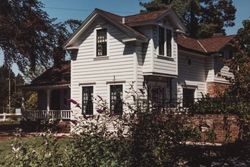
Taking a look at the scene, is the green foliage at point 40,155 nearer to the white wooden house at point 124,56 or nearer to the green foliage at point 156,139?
the green foliage at point 156,139

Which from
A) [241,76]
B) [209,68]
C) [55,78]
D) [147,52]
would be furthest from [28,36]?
[241,76]

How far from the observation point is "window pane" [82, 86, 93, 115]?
2903 cm

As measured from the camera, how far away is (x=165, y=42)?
2862cm

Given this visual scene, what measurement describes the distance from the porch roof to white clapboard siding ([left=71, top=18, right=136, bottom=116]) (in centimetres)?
416

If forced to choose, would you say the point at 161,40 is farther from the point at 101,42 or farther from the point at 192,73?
the point at 192,73

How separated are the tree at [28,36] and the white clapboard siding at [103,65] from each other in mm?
4231

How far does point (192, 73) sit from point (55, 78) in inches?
425

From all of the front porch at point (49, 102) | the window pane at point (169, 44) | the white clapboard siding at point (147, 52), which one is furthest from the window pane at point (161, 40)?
the front porch at point (49, 102)

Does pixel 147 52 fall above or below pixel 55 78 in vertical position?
above

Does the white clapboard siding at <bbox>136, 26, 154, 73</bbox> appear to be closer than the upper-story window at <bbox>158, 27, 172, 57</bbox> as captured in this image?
Yes

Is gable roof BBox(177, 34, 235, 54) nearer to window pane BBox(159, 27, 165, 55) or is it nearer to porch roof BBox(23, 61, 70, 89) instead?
window pane BBox(159, 27, 165, 55)

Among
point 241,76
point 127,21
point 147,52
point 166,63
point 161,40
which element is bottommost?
point 241,76

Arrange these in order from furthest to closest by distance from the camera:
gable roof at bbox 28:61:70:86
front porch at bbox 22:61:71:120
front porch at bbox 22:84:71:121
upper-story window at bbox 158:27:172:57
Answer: gable roof at bbox 28:61:70:86 < front porch at bbox 22:84:71:121 < front porch at bbox 22:61:71:120 < upper-story window at bbox 158:27:172:57

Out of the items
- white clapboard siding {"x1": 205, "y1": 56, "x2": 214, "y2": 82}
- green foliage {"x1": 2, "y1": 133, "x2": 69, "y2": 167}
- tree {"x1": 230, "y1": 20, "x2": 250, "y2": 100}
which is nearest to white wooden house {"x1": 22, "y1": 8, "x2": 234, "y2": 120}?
white clapboard siding {"x1": 205, "y1": 56, "x2": 214, "y2": 82}
